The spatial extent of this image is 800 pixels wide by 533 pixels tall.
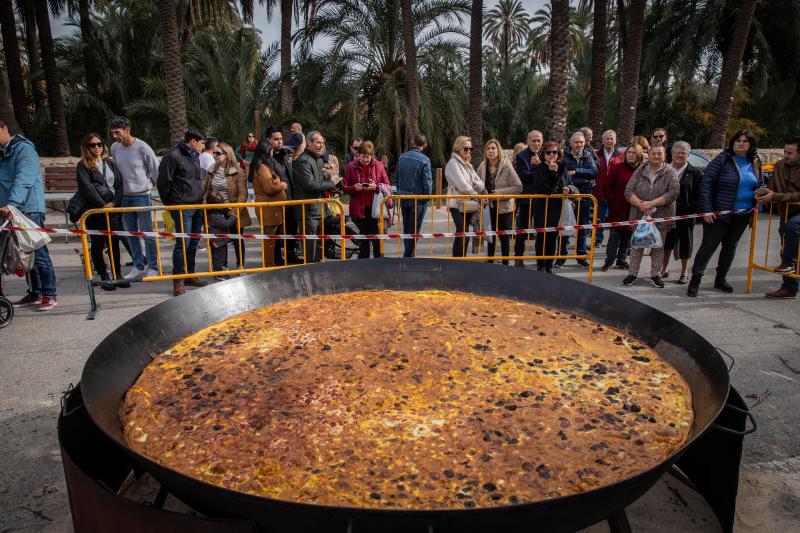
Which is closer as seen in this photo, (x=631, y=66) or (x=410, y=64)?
(x=631, y=66)

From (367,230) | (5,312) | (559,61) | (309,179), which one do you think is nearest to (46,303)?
(5,312)

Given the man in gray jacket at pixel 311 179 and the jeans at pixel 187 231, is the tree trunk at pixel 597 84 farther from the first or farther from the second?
the jeans at pixel 187 231

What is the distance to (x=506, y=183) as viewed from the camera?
8.06 metres

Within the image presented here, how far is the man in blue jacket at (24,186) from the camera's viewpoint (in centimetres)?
601

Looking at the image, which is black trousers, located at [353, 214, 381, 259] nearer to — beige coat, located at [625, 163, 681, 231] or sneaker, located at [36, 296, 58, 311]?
beige coat, located at [625, 163, 681, 231]

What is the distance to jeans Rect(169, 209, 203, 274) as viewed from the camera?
A: 7328 mm

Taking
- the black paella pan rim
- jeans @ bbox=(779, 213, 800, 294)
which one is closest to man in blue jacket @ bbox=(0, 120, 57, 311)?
the black paella pan rim

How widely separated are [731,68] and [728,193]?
1492 cm

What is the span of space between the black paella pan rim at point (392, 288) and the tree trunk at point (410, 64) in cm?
1543

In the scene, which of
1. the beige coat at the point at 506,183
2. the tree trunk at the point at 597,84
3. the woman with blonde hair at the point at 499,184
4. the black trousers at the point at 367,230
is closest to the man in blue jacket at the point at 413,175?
the black trousers at the point at 367,230

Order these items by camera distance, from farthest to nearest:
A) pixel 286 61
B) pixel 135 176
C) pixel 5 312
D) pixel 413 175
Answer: pixel 286 61
pixel 413 175
pixel 135 176
pixel 5 312

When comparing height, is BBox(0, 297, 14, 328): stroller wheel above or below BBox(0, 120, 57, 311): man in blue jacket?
below

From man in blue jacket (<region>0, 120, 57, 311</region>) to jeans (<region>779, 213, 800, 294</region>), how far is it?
9.05 meters

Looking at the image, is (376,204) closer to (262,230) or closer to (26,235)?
(262,230)
